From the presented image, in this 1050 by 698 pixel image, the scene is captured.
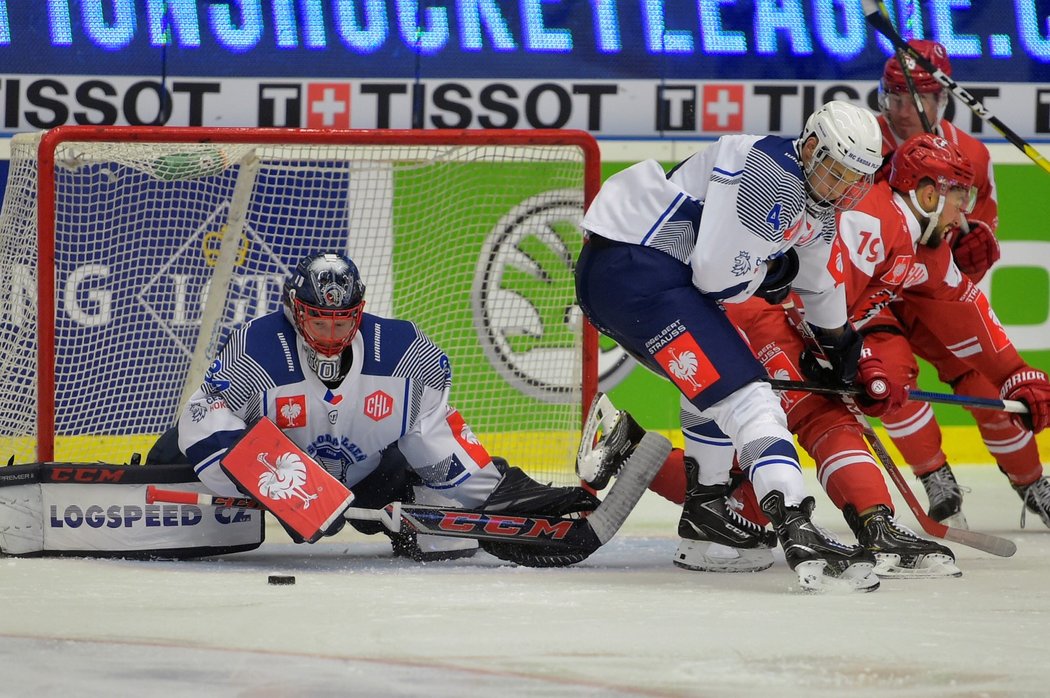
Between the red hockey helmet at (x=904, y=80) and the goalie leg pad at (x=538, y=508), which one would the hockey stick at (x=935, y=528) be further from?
the red hockey helmet at (x=904, y=80)

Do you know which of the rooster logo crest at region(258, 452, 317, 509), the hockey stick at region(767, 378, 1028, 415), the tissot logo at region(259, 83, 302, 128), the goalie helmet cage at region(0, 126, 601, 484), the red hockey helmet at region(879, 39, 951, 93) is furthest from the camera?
the tissot logo at region(259, 83, 302, 128)

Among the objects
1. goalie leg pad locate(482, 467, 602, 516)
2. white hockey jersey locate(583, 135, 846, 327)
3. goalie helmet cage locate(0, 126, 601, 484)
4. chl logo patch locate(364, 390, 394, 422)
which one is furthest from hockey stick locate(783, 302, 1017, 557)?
chl logo patch locate(364, 390, 394, 422)

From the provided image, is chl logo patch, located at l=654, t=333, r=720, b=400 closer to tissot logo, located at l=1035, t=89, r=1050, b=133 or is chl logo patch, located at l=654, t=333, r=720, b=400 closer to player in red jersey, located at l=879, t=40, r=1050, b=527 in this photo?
player in red jersey, located at l=879, t=40, r=1050, b=527

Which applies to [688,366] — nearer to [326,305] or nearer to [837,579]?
[837,579]

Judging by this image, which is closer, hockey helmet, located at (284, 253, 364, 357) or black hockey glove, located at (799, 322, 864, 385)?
hockey helmet, located at (284, 253, 364, 357)

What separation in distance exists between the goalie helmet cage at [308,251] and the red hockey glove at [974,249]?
1.01 metres

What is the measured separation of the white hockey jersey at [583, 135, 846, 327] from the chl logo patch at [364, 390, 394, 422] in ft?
1.88

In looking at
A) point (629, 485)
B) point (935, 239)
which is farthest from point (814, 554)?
point (935, 239)

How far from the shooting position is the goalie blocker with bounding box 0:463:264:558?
361 centimetres

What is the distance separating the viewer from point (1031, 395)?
13.5 ft

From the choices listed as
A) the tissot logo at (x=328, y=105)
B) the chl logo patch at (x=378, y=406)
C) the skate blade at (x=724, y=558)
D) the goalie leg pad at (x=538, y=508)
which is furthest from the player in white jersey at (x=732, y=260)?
the tissot logo at (x=328, y=105)

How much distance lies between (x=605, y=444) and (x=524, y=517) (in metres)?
0.25

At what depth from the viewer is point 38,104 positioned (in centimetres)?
550

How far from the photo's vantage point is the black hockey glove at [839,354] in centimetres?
365
